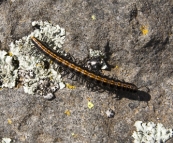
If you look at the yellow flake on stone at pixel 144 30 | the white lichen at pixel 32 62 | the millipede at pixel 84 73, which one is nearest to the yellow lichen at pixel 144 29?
the yellow flake on stone at pixel 144 30

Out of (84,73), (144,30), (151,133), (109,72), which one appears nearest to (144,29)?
(144,30)

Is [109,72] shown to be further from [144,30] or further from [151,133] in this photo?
[151,133]

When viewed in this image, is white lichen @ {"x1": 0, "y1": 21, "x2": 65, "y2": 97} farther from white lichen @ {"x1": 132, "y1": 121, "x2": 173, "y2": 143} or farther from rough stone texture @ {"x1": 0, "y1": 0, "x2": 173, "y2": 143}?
white lichen @ {"x1": 132, "y1": 121, "x2": 173, "y2": 143}

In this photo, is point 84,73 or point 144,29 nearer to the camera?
point 84,73

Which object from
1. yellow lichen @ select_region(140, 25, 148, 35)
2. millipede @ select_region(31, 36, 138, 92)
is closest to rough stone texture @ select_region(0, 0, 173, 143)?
yellow lichen @ select_region(140, 25, 148, 35)

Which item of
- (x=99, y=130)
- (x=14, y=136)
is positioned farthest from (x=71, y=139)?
(x=14, y=136)

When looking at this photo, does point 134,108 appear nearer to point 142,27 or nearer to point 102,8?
point 142,27

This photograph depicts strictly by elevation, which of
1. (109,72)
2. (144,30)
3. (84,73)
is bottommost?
(84,73)
